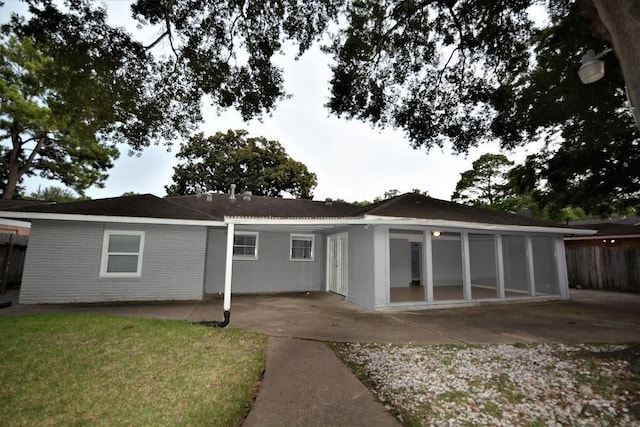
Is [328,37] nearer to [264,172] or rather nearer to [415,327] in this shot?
[415,327]

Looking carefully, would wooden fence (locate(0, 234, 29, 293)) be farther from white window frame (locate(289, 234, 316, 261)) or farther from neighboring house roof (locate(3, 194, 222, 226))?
white window frame (locate(289, 234, 316, 261))

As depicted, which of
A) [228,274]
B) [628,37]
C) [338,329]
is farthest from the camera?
[228,274]

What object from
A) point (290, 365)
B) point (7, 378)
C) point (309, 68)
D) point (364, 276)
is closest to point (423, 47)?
point (309, 68)

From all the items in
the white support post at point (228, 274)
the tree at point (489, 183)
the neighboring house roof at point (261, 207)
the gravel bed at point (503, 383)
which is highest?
the tree at point (489, 183)

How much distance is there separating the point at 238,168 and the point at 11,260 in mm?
17751

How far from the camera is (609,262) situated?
42.0 feet

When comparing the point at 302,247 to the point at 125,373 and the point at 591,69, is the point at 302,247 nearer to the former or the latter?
the point at 125,373

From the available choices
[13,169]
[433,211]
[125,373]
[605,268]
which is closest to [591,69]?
[433,211]

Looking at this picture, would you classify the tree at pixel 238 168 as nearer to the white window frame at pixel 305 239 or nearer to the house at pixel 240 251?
the house at pixel 240 251

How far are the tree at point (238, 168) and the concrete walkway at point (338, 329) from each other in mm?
17247

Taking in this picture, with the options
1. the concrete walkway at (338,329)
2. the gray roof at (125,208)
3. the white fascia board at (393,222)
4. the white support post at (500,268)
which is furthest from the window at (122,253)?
the white support post at (500,268)

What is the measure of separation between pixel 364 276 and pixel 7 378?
23.4ft

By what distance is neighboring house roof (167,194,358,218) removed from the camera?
1147 centimetres

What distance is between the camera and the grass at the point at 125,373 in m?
2.64
